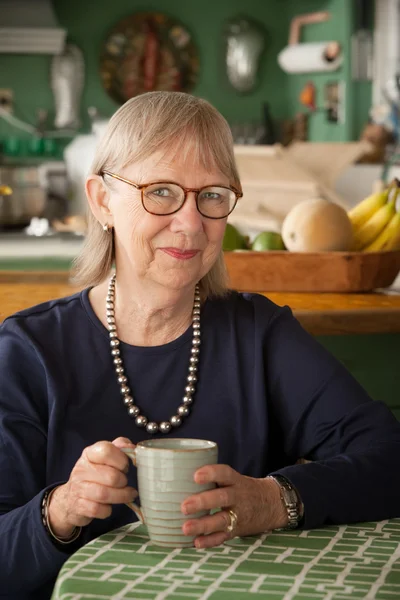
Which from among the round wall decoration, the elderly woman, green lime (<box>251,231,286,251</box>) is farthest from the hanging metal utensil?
the elderly woman

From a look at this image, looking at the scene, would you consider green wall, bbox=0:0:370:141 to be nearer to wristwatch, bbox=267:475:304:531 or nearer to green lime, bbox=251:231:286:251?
green lime, bbox=251:231:286:251

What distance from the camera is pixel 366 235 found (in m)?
2.22

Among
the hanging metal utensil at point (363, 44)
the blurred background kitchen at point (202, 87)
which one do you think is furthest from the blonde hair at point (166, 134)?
the hanging metal utensil at point (363, 44)

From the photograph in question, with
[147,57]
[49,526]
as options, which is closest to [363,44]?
[147,57]

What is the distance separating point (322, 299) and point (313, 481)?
0.83 m

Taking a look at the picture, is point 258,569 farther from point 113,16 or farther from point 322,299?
point 113,16

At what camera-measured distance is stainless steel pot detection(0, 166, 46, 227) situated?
460cm

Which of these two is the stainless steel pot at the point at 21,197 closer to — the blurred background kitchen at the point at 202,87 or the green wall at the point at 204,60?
the blurred background kitchen at the point at 202,87

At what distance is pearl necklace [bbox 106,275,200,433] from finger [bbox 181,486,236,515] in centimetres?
28

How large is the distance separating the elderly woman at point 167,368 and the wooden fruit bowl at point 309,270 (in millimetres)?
594

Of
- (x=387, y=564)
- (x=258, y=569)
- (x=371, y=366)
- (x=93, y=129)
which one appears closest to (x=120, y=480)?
(x=258, y=569)

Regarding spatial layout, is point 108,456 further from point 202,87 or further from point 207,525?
point 202,87

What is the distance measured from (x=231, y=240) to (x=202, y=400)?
33.7 inches

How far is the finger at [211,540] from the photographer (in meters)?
1.05
